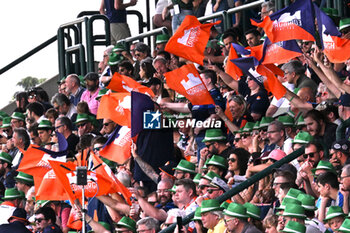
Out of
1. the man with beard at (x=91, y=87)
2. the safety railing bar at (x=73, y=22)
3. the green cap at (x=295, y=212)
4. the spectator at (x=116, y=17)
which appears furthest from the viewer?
the safety railing bar at (x=73, y=22)

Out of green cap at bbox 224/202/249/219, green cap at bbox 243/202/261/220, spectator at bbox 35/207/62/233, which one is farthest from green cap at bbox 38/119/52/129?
green cap at bbox 224/202/249/219

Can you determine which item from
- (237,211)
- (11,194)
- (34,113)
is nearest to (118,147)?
(11,194)

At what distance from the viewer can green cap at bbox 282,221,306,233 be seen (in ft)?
33.5

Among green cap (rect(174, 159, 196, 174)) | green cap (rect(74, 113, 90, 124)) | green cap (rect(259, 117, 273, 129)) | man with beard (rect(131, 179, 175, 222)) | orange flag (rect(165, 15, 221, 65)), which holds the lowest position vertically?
man with beard (rect(131, 179, 175, 222))

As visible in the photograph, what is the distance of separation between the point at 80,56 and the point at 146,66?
4028 mm

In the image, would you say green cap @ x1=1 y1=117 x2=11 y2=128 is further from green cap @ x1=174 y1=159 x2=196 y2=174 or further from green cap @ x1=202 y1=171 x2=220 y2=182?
green cap @ x1=202 y1=171 x2=220 y2=182

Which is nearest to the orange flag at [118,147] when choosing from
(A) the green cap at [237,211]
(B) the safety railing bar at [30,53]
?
(A) the green cap at [237,211]

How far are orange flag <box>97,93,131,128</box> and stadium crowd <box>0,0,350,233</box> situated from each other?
357 mm

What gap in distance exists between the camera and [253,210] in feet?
37.5

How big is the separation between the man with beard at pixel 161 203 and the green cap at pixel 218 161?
0.69 metres

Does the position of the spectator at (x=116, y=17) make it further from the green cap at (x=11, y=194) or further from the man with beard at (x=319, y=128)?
the man with beard at (x=319, y=128)

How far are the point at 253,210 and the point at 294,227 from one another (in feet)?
3.99

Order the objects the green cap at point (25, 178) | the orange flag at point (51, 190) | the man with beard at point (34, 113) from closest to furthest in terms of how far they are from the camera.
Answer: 1. the orange flag at point (51, 190)
2. the green cap at point (25, 178)
3. the man with beard at point (34, 113)

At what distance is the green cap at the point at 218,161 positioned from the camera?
43.4 feet
